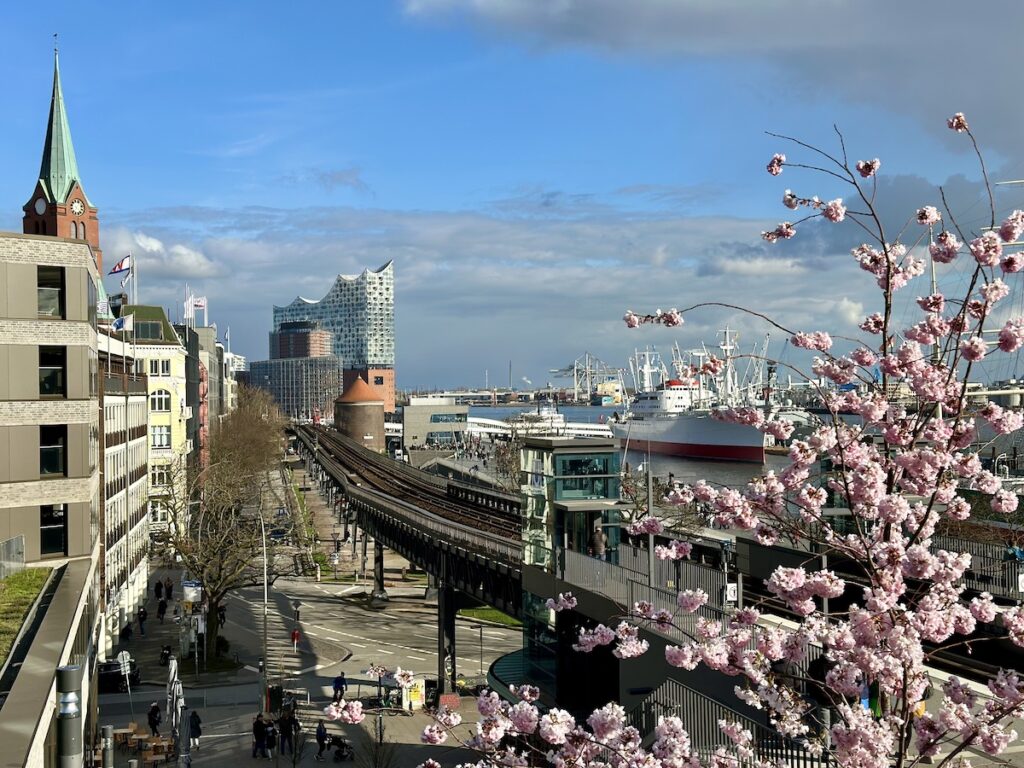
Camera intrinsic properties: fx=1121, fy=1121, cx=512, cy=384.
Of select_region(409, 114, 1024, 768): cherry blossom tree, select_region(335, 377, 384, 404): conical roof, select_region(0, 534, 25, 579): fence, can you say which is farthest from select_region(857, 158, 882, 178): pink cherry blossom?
Answer: select_region(335, 377, 384, 404): conical roof

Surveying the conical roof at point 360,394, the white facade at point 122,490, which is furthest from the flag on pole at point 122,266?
the conical roof at point 360,394

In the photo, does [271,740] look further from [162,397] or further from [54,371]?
[162,397]

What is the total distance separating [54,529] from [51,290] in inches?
250

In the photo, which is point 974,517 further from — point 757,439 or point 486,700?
point 757,439

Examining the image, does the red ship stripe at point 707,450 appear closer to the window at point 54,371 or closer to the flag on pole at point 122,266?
the flag on pole at point 122,266

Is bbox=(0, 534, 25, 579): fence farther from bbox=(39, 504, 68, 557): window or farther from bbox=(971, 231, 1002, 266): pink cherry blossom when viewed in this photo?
bbox=(971, 231, 1002, 266): pink cherry blossom

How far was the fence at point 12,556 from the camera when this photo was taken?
25.2 metres

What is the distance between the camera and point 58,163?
101 metres

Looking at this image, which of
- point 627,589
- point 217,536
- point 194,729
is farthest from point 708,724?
point 217,536

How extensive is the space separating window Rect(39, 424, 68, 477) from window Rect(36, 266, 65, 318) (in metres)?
3.03

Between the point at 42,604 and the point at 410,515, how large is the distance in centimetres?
2503

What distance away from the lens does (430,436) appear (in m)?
198

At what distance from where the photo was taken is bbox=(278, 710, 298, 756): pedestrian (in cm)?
3344

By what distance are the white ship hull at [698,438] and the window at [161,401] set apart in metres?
69.9
